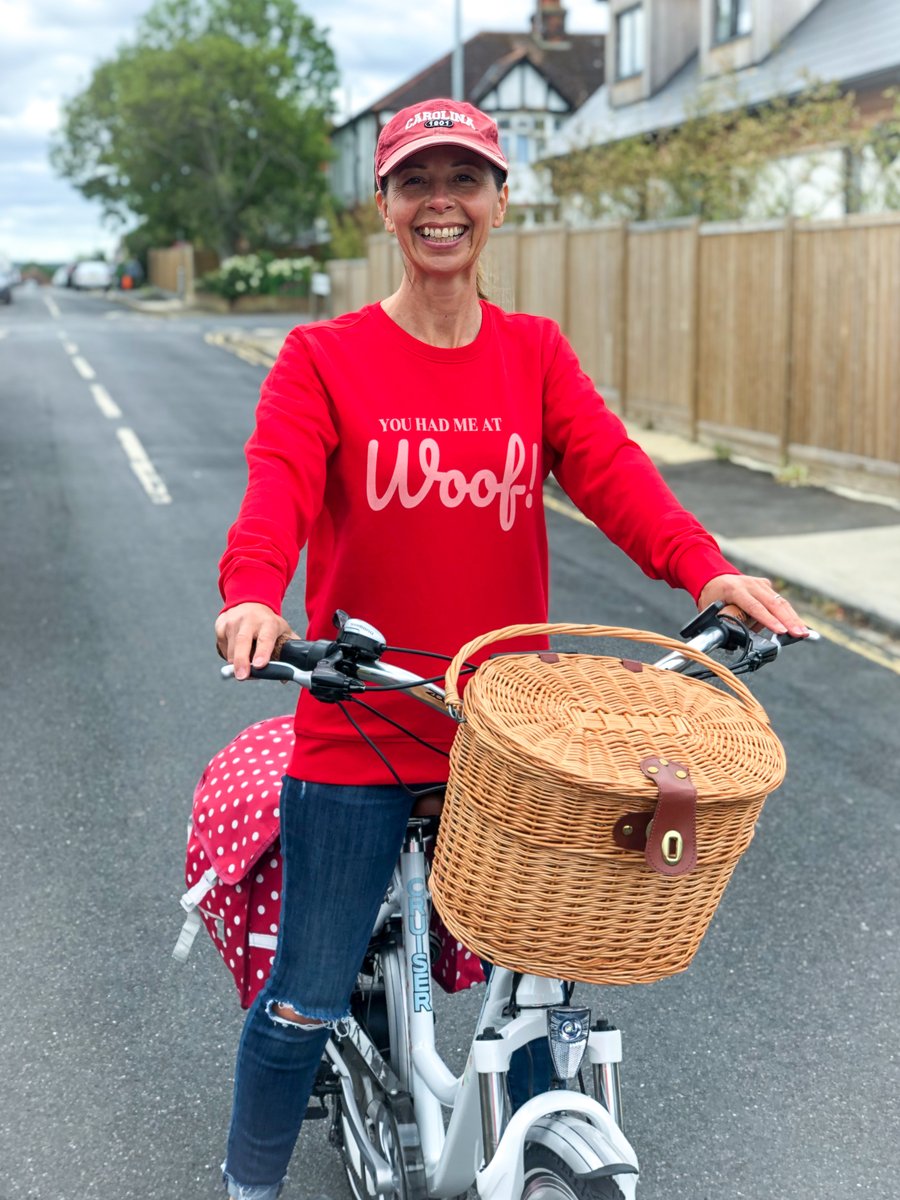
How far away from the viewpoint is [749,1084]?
3.71 meters

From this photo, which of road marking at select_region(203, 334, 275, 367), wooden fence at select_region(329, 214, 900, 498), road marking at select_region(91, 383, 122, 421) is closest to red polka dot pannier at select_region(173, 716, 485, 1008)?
wooden fence at select_region(329, 214, 900, 498)

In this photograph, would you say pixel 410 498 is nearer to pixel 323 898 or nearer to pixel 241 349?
pixel 323 898

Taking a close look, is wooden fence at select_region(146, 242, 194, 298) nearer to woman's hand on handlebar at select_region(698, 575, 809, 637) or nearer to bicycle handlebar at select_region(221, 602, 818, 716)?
woman's hand on handlebar at select_region(698, 575, 809, 637)

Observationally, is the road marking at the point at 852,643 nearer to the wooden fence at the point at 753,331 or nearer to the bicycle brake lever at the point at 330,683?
the wooden fence at the point at 753,331

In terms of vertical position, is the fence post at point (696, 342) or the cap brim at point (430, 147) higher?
the cap brim at point (430, 147)

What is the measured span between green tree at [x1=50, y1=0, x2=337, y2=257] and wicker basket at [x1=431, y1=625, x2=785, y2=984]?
2549 inches

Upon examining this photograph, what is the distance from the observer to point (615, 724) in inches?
78.5

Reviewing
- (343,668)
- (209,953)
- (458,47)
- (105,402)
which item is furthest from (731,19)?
(343,668)

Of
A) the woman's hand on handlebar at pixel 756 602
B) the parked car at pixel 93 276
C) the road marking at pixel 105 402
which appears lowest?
the road marking at pixel 105 402

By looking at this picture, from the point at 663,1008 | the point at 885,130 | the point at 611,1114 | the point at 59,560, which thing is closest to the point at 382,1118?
the point at 611,1114

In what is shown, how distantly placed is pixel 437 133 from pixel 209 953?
8.99 feet

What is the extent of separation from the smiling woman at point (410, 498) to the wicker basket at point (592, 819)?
42 centimetres

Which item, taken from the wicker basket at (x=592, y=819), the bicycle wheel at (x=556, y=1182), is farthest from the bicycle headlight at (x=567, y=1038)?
the wicker basket at (x=592, y=819)

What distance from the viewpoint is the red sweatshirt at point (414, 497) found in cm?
247
